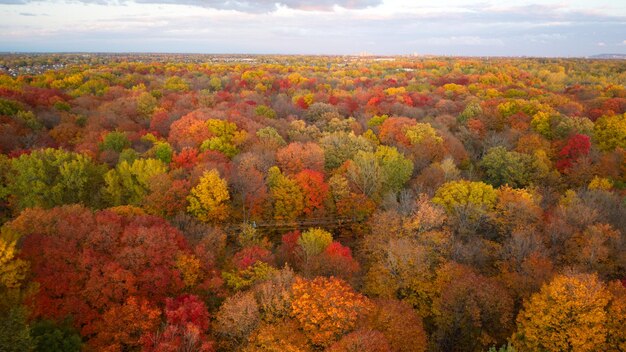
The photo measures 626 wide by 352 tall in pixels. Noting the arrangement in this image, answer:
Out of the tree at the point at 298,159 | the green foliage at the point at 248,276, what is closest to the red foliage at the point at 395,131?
the tree at the point at 298,159

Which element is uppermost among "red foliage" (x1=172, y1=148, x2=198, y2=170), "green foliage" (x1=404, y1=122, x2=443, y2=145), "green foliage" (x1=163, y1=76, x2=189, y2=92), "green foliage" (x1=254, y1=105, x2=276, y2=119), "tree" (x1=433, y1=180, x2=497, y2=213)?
"green foliage" (x1=163, y1=76, x2=189, y2=92)

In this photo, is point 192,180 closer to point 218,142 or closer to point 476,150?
point 218,142

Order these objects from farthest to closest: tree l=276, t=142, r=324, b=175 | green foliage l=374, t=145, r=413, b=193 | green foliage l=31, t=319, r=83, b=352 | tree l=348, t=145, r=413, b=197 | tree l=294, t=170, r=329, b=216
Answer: green foliage l=374, t=145, r=413, b=193 → tree l=276, t=142, r=324, b=175 → tree l=348, t=145, r=413, b=197 → tree l=294, t=170, r=329, b=216 → green foliage l=31, t=319, r=83, b=352

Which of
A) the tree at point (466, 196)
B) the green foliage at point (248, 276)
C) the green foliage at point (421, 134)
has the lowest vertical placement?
the green foliage at point (248, 276)

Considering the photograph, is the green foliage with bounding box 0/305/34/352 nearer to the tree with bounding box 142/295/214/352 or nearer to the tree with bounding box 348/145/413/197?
the tree with bounding box 142/295/214/352

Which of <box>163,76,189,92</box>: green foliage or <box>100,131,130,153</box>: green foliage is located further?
<box>163,76,189,92</box>: green foliage

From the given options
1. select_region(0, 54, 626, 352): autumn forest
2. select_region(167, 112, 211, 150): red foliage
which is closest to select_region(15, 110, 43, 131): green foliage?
select_region(0, 54, 626, 352): autumn forest

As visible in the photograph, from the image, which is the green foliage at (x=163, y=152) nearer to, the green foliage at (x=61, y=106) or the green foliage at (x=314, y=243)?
the green foliage at (x=314, y=243)
